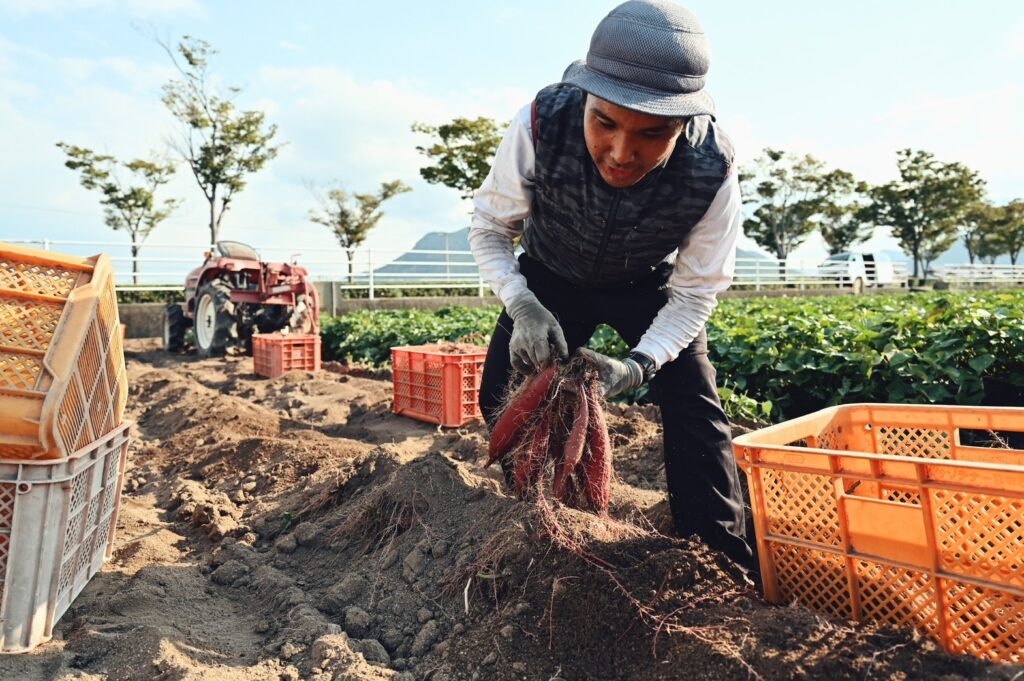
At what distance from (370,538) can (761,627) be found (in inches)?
64.9

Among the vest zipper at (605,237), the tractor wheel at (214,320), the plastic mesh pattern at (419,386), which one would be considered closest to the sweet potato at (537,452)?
the vest zipper at (605,237)

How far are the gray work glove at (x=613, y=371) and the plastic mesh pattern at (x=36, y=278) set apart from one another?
1605 mm

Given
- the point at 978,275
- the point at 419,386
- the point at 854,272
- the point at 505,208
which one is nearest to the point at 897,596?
the point at 505,208

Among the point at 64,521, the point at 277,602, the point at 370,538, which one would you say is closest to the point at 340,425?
the point at 370,538

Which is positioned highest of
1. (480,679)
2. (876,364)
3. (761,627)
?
(876,364)

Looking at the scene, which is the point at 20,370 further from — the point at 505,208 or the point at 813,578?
the point at 813,578

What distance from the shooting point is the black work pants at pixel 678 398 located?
2529 millimetres

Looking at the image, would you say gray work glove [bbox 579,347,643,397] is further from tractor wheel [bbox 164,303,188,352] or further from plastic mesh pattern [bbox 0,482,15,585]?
tractor wheel [bbox 164,303,188,352]

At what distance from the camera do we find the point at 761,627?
74.2 inches

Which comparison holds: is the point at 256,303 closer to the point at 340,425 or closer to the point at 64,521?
the point at 340,425

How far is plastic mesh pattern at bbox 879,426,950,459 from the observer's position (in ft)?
7.88

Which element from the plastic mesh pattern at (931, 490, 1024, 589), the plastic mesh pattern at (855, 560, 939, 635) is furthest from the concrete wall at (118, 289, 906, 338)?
the plastic mesh pattern at (931, 490, 1024, 589)

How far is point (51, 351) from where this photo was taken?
6.91 ft

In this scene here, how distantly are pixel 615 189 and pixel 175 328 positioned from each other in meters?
10.6
